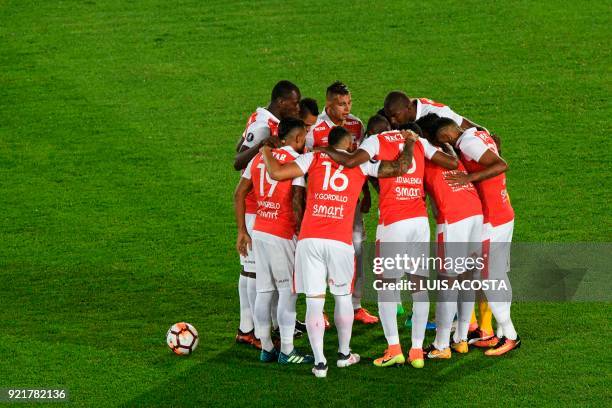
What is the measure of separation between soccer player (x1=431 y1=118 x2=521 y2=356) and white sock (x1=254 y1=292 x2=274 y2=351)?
6.04 feet

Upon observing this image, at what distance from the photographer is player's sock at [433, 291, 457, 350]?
9797mm

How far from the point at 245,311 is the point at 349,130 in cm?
194

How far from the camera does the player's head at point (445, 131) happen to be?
9.83 m

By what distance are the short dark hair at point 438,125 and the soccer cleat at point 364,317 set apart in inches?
80.0

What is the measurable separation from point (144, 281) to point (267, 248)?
9.00 ft

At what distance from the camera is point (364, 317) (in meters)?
11.0

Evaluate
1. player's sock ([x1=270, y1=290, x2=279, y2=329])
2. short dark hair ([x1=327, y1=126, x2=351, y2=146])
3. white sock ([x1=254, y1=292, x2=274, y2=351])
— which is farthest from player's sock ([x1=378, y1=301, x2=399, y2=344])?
short dark hair ([x1=327, y1=126, x2=351, y2=146])

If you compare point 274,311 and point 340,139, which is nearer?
point 340,139

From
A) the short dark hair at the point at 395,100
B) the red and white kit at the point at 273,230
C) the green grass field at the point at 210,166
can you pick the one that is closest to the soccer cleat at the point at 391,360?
the green grass field at the point at 210,166

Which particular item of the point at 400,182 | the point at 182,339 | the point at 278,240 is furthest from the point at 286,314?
the point at 400,182

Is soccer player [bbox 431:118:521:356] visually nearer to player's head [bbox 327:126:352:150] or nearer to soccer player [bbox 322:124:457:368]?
soccer player [bbox 322:124:457:368]

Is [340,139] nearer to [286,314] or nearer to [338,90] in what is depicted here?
[338,90]

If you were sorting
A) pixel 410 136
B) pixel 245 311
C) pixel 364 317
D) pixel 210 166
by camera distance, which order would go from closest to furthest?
pixel 410 136 < pixel 245 311 < pixel 364 317 < pixel 210 166

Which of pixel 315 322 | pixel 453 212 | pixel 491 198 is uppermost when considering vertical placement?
pixel 491 198
